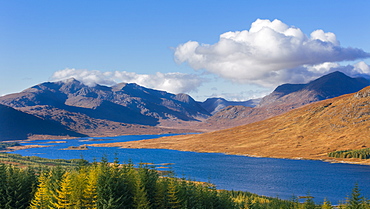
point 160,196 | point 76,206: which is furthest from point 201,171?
point 76,206

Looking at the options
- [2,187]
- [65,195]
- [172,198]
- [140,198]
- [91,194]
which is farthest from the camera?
[2,187]

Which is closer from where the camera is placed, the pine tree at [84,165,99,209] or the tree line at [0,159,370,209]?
the pine tree at [84,165,99,209]

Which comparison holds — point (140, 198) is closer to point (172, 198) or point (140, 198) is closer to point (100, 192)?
point (100, 192)

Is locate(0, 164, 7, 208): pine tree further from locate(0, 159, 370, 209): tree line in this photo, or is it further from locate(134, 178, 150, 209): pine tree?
locate(134, 178, 150, 209): pine tree

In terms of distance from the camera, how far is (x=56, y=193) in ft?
207

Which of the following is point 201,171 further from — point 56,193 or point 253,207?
point 56,193

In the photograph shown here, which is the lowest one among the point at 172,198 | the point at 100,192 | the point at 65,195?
the point at 172,198

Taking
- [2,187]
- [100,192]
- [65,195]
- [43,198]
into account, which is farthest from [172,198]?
[2,187]

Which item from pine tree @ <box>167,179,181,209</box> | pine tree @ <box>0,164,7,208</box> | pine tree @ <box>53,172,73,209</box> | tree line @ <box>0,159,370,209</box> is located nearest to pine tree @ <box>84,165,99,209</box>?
tree line @ <box>0,159,370,209</box>

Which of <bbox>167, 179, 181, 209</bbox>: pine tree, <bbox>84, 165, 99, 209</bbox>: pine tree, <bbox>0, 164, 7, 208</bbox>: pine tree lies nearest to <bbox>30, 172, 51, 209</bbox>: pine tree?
<bbox>0, 164, 7, 208</bbox>: pine tree

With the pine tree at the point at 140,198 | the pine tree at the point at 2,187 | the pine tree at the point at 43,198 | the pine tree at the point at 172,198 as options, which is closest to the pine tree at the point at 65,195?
the pine tree at the point at 43,198

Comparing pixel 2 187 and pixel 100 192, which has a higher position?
pixel 2 187

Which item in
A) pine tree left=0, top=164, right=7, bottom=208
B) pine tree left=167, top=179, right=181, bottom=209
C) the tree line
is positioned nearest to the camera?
the tree line

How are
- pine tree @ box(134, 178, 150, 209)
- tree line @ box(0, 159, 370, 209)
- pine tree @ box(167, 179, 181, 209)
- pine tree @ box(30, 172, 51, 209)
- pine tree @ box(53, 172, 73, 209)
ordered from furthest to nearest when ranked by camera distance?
pine tree @ box(167, 179, 181, 209) < pine tree @ box(30, 172, 51, 209) < pine tree @ box(134, 178, 150, 209) < tree line @ box(0, 159, 370, 209) < pine tree @ box(53, 172, 73, 209)
